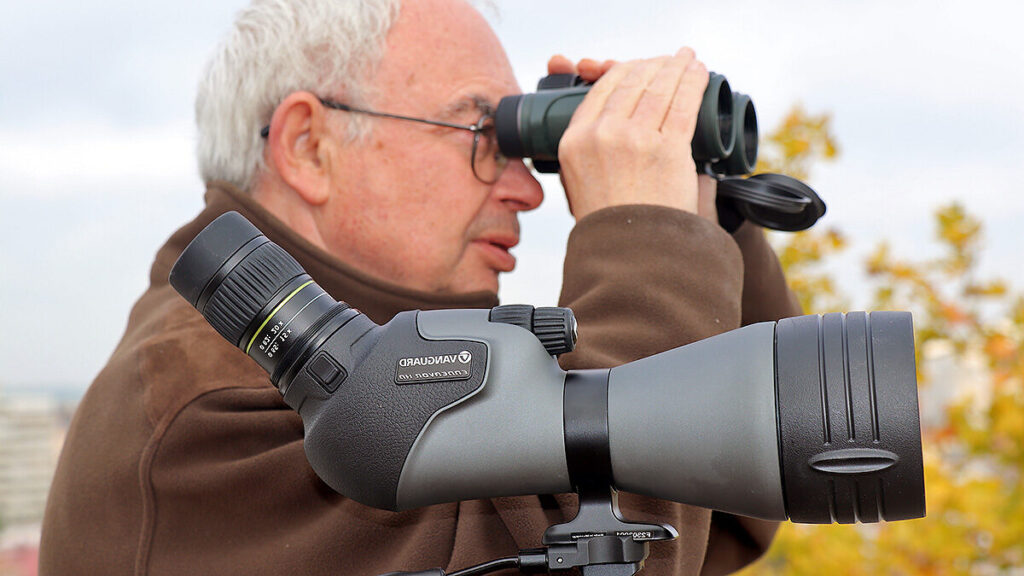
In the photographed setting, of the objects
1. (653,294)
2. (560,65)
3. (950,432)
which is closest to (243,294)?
(653,294)

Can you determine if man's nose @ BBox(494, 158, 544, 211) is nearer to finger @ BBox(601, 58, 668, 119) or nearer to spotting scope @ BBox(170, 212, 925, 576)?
finger @ BBox(601, 58, 668, 119)

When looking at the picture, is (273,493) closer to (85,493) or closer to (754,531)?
(85,493)

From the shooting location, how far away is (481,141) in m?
1.51

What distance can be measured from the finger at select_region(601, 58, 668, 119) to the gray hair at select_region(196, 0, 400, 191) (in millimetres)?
427

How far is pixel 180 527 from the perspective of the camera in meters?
1.10

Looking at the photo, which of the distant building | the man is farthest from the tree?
the distant building

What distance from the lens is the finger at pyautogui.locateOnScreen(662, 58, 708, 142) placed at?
1206 millimetres

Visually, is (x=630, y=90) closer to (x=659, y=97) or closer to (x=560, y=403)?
(x=659, y=97)

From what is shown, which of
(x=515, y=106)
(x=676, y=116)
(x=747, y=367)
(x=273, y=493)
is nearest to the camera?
(x=747, y=367)

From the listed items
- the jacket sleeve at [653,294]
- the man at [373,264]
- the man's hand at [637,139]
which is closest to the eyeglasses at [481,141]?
the man at [373,264]

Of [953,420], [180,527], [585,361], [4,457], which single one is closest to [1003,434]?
[953,420]

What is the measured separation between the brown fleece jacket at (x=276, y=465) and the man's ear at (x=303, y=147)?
1.14 feet

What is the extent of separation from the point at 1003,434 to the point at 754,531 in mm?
1435

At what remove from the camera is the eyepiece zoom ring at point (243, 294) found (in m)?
0.81
